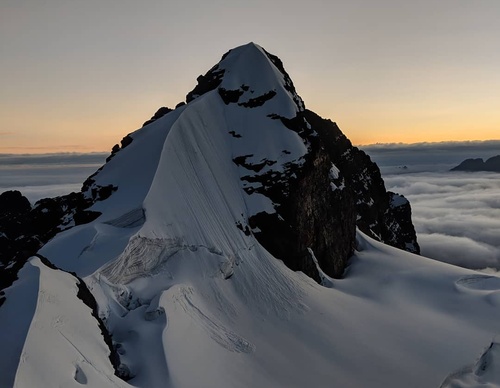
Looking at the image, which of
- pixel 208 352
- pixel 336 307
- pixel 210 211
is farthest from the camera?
pixel 210 211

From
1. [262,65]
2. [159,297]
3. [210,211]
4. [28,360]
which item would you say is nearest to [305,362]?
[159,297]

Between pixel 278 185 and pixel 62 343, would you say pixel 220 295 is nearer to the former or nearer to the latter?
pixel 278 185

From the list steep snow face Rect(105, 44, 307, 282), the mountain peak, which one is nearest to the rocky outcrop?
steep snow face Rect(105, 44, 307, 282)

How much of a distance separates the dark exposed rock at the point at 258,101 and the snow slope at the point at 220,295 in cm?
45

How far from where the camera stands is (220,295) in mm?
29438

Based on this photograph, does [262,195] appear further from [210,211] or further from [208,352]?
[208,352]

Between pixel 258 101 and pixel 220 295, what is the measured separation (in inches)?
911

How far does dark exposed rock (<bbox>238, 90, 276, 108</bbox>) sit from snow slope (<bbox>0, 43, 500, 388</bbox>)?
1.47 feet

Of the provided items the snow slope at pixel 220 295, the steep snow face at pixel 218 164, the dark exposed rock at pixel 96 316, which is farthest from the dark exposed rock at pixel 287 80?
the dark exposed rock at pixel 96 316

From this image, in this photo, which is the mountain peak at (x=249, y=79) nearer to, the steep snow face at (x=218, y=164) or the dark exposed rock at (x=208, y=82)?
the dark exposed rock at (x=208, y=82)

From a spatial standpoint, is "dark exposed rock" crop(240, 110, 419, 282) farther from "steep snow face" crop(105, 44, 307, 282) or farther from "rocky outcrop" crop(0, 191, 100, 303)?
"rocky outcrop" crop(0, 191, 100, 303)

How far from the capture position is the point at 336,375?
2438 cm

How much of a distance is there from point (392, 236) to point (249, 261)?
51.1m

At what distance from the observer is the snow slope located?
19250 millimetres
